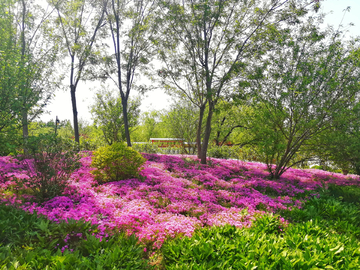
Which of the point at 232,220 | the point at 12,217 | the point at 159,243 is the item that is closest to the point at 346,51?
the point at 232,220

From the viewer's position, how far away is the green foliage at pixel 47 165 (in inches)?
245

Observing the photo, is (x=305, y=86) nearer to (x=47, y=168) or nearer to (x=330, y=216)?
(x=330, y=216)

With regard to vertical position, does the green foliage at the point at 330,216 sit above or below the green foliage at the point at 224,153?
below

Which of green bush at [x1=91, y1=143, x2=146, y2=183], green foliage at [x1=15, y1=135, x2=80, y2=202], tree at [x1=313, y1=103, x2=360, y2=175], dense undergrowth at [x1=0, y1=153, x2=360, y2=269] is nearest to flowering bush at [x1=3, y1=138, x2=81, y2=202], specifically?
green foliage at [x1=15, y1=135, x2=80, y2=202]

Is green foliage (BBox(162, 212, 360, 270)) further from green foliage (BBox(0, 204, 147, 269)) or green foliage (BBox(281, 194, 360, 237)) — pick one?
green foliage (BBox(281, 194, 360, 237))

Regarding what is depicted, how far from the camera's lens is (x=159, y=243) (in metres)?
4.71

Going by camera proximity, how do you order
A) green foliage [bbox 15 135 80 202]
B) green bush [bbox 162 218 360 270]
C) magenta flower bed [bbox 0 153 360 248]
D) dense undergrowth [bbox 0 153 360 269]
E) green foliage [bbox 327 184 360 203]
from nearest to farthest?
1. green bush [bbox 162 218 360 270]
2. dense undergrowth [bbox 0 153 360 269]
3. magenta flower bed [bbox 0 153 360 248]
4. green foliage [bbox 15 135 80 202]
5. green foliage [bbox 327 184 360 203]

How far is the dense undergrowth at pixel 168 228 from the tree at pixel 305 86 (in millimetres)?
3435

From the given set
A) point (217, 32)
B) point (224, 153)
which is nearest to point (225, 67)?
point (217, 32)

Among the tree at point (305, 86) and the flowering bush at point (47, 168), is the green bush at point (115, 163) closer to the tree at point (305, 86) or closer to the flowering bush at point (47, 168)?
the flowering bush at point (47, 168)

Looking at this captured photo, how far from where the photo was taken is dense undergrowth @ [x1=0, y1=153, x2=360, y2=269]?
3.58m

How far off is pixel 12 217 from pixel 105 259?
2984 millimetres

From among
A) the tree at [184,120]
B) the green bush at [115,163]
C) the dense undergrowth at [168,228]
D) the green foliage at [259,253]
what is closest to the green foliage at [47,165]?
the dense undergrowth at [168,228]

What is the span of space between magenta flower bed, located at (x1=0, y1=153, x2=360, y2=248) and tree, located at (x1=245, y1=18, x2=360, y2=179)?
121 inches
